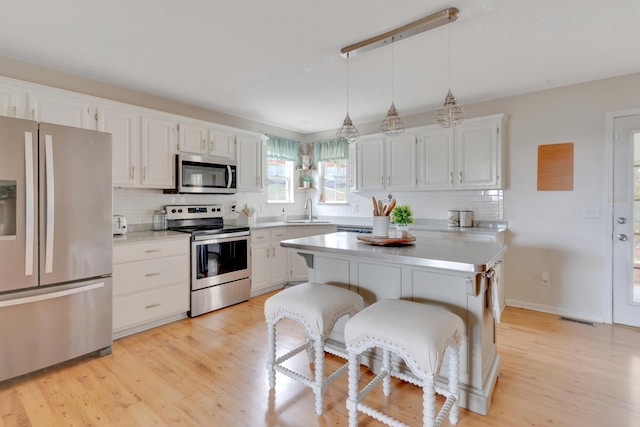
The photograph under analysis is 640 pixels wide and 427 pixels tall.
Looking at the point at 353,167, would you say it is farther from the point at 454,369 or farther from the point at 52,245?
the point at 52,245

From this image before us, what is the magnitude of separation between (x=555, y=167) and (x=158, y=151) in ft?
13.9

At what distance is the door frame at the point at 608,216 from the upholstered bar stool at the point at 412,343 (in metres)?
2.49

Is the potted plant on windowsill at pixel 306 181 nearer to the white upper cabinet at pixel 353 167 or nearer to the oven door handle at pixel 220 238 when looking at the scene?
the white upper cabinet at pixel 353 167

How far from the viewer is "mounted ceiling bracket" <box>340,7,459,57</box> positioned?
2.03m

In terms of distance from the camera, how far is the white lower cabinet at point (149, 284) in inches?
112

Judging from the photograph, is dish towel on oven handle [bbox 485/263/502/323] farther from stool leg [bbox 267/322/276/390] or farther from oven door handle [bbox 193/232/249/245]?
oven door handle [bbox 193/232/249/245]

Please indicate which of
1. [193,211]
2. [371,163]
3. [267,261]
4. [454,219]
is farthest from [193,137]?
[454,219]

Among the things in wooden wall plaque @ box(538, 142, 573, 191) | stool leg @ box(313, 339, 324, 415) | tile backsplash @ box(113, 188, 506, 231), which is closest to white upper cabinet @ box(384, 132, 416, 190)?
tile backsplash @ box(113, 188, 506, 231)

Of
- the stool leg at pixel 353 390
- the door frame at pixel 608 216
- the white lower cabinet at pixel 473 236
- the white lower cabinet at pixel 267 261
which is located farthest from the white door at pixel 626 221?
the white lower cabinet at pixel 267 261

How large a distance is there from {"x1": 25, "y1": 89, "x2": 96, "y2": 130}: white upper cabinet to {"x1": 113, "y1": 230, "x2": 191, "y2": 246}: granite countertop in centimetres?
105

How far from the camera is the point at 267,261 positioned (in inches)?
166

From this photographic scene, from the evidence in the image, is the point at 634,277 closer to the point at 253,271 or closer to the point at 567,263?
the point at 567,263

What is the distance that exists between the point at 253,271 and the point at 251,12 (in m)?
2.86

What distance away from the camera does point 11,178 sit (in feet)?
6.93
